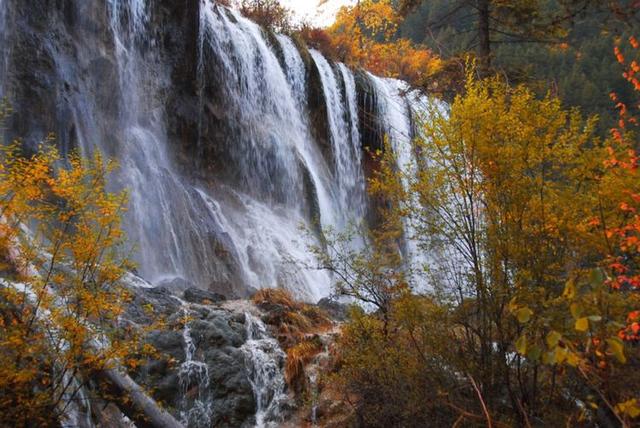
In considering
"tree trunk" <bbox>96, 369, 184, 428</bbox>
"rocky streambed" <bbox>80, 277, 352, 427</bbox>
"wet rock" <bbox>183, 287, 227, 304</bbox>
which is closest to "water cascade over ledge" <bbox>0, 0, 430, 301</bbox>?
"wet rock" <bbox>183, 287, 227, 304</bbox>

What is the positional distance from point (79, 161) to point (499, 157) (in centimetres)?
349

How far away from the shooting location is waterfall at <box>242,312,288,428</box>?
23.1 feet

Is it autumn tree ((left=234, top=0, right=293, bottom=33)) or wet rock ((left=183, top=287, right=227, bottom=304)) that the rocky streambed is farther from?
autumn tree ((left=234, top=0, right=293, bottom=33))

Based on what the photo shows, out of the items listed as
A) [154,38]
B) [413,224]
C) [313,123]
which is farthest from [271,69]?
[413,224]

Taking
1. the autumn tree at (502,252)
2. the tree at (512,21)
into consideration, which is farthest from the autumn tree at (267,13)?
the autumn tree at (502,252)

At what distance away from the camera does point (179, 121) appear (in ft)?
48.6

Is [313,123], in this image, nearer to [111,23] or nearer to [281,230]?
[281,230]

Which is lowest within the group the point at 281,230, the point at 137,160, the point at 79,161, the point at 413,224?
the point at 413,224

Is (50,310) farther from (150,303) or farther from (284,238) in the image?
(284,238)

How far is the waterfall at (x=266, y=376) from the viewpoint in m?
7.04

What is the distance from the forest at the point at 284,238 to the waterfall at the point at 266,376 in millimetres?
36

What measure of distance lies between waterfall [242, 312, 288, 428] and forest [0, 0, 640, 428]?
4 centimetres

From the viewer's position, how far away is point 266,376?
7367 mm

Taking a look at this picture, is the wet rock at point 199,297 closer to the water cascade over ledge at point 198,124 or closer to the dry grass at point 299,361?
the water cascade over ledge at point 198,124
